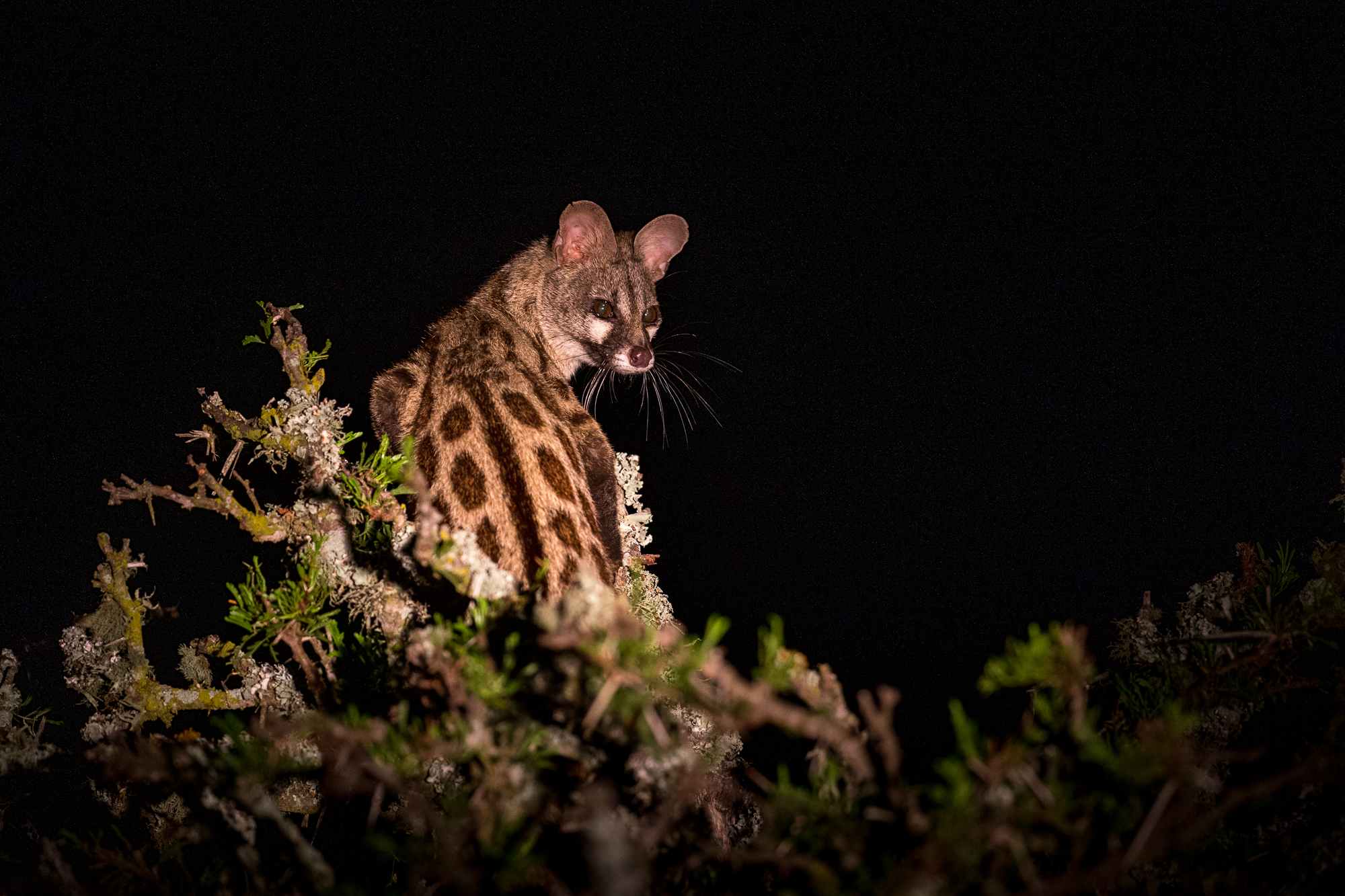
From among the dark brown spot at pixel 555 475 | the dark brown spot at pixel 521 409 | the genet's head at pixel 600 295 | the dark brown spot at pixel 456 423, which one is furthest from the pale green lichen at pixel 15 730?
the genet's head at pixel 600 295

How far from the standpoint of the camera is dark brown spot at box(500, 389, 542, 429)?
3.39 m

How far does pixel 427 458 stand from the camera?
3137 millimetres

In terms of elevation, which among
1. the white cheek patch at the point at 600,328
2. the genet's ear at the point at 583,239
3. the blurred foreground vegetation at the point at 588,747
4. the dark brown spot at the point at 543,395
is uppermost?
the genet's ear at the point at 583,239

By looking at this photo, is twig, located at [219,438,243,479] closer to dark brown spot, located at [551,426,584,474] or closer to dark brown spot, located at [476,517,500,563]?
dark brown spot, located at [476,517,500,563]

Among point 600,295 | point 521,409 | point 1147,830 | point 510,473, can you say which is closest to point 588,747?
point 1147,830

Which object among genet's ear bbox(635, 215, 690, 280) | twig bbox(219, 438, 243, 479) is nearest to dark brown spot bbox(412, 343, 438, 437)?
twig bbox(219, 438, 243, 479)

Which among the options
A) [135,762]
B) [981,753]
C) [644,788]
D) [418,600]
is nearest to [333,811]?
[418,600]

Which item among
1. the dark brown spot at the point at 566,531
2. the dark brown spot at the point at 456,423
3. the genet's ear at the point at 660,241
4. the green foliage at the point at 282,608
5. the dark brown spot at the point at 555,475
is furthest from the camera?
the genet's ear at the point at 660,241

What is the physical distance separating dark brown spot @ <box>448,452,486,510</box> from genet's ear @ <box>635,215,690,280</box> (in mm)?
2734

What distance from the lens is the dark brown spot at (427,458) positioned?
3.05 m

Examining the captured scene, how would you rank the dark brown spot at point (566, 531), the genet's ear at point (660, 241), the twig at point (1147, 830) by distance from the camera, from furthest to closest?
the genet's ear at point (660, 241) → the dark brown spot at point (566, 531) → the twig at point (1147, 830)

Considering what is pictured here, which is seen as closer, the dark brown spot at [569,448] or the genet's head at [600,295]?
the dark brown spot at [569,448]

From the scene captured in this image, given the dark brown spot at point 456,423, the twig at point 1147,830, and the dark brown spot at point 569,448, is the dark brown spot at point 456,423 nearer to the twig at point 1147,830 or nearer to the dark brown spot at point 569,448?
the dark brown spot at point 569,448

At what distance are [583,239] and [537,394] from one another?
167 centimetres
